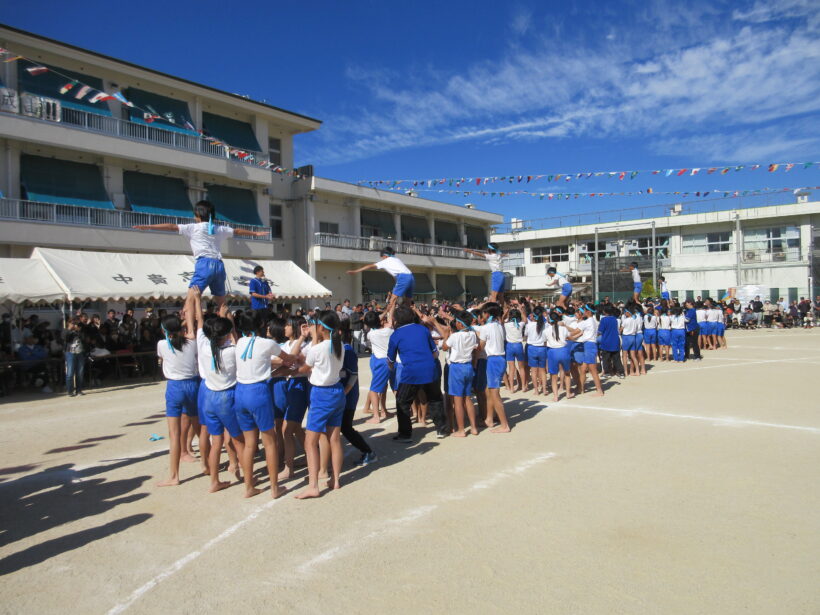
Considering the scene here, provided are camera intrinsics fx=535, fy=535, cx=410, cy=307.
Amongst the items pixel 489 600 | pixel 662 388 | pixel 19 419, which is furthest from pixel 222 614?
pixel 662 388

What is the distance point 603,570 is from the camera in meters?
3.57

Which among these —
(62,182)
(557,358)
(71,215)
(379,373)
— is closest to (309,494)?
(379,373)

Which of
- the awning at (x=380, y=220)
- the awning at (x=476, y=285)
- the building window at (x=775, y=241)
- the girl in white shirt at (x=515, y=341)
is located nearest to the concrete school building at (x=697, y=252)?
the building window at (x=775, y=241)

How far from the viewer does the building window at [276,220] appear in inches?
1141

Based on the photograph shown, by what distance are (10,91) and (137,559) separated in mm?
20286

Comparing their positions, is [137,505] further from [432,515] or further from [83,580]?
[432,515]

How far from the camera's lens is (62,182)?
768 inches

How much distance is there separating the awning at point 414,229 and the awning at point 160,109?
607 inches

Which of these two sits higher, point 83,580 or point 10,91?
point 10,91

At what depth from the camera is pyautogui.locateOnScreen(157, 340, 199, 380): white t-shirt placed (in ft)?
18.5

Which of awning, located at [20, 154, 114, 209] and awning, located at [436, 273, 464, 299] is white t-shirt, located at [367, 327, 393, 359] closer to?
awning, located at [20, 154, 114, 209]

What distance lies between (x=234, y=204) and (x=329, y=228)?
666 centimetres

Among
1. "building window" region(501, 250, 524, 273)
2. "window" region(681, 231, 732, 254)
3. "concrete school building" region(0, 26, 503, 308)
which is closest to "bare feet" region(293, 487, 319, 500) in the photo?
"concrete school building" region(0, 26, 503, 308)

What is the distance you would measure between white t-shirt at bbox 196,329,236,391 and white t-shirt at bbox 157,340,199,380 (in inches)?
21.3
